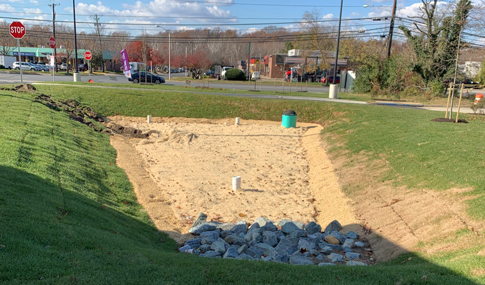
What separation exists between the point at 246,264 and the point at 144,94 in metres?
22.1

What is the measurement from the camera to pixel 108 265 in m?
4.78

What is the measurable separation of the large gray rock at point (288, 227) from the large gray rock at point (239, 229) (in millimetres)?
917

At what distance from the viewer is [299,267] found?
530cm

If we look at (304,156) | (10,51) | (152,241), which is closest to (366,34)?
(304,156)

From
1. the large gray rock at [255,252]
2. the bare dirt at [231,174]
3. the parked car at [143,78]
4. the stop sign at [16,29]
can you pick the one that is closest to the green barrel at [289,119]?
the bare dirt at [231,174]

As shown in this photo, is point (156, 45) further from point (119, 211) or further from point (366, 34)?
point (119, 211)

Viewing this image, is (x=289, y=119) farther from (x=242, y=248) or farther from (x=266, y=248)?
(x=242, y=248)

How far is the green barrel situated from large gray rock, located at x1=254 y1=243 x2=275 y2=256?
14.3 m

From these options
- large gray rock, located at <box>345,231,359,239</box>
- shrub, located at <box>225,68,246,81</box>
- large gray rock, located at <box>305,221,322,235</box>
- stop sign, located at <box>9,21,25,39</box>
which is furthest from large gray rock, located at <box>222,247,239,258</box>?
shrub, located at <box>225,68,246,81</box>

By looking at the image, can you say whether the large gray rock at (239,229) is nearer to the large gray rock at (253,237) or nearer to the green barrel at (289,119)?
the large gray rock at (253,237)

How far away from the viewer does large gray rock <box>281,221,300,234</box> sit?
869 centimetres

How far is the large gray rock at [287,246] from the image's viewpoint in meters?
7.38

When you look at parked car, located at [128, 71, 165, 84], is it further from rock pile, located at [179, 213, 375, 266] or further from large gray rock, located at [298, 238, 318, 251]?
large gray rock, located at [298, 238, 318, 251]

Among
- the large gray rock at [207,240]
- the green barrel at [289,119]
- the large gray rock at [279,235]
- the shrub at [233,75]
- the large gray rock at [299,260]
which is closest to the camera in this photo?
the large gray rock at [299,260]
